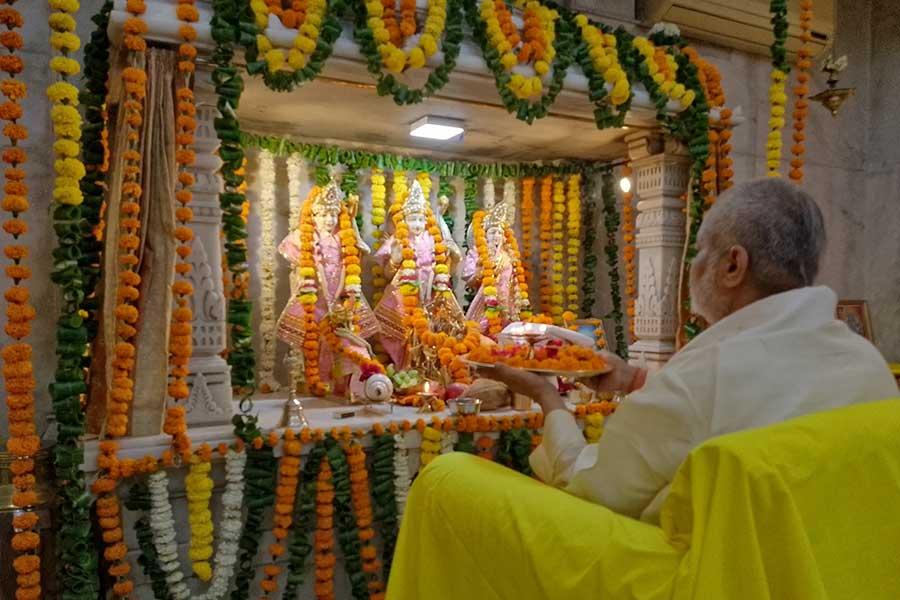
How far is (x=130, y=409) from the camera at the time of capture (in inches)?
107

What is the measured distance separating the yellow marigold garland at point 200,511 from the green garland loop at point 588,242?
339cm

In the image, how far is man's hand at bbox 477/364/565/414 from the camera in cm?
212

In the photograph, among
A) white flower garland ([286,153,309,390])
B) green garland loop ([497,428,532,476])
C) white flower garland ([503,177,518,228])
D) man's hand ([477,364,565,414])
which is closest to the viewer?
man's hand ([477,364,565,414])

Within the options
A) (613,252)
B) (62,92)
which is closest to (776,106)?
(613,252)

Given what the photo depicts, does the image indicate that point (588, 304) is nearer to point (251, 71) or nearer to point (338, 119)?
point (338, 119)

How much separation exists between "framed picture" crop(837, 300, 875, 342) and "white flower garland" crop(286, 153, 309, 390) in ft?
13.6

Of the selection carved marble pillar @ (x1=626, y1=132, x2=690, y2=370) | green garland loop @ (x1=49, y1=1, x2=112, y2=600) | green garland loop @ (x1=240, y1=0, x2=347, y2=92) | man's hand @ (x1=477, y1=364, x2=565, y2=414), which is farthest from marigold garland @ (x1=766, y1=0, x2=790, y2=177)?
green garland loop @ (x1=49, y1=1, x2=112, y2=600)

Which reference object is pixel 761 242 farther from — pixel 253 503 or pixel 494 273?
pixel 494 273

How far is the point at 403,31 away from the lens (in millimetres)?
3047

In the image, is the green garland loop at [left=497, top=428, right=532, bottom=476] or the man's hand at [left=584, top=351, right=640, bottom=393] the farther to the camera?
the green garland loop at [left=497, top=428, right=532, bottom=476]

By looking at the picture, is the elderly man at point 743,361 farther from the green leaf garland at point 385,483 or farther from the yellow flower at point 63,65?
the yellow flower at point 63,65

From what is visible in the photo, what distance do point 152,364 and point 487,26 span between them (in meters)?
2.07

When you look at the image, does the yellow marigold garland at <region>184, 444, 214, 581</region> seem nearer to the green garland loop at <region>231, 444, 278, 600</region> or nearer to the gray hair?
the green garland loop at <region>231, 444, 278, 600</region>

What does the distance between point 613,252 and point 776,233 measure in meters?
3.67
